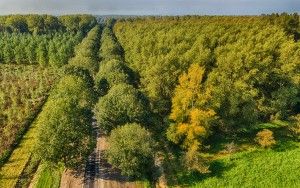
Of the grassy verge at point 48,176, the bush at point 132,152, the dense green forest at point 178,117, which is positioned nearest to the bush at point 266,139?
the dense green forest at point 178,117

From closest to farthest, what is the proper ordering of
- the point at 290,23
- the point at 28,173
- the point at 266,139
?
1. the point at 28,173
2. the point at 266,139
3. the point at 290,23

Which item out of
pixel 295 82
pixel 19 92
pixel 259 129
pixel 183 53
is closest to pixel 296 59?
pixel 295 82

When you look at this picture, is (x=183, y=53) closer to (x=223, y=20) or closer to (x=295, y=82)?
(x=295, y=82)

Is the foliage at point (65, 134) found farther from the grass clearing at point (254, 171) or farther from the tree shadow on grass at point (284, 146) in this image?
the tree shadow on grass at point (284, 146)

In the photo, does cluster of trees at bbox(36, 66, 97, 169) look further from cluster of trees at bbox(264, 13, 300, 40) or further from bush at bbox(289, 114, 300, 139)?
cluster of trees at bbox(264, 13, 300, 40)

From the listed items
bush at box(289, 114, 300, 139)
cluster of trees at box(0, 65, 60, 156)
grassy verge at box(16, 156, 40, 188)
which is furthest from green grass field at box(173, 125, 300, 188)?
cluster of trees at box(0, 65, 60, 156)

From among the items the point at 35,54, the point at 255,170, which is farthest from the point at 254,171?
the point at 35,54

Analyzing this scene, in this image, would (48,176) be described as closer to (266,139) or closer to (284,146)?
(266,139)
